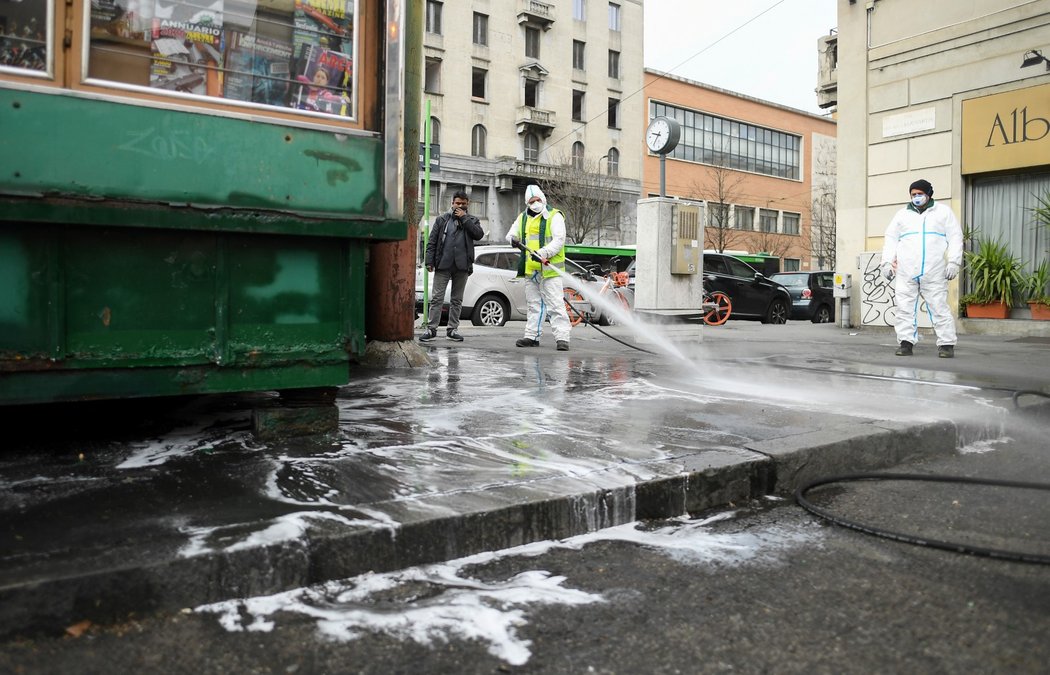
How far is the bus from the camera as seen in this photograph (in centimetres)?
330

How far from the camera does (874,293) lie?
14008mm

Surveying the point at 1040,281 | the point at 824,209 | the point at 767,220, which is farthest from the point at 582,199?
the point at 1040,281

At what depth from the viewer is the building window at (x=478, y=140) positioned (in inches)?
1654

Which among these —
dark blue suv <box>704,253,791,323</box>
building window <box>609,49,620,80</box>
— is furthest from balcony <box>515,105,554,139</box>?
dark blue suv <box>704,253,791,323</box>

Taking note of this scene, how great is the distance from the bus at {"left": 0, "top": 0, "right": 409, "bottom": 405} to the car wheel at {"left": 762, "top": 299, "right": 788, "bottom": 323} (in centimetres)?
1801

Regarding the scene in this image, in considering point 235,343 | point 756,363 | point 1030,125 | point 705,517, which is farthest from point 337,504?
point 1030,125

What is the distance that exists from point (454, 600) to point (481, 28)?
4380cm

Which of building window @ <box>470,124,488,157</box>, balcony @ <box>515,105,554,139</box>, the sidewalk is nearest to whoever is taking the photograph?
the sidewalk

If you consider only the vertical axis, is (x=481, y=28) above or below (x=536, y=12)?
below

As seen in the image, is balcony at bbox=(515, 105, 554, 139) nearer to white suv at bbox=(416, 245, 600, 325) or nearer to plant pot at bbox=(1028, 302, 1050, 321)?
white suv at bbox=(416, 245, 600, 325)

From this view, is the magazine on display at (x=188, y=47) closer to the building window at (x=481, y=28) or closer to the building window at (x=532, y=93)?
the building window at (x=481, y=28)

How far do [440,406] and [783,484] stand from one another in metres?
2.27

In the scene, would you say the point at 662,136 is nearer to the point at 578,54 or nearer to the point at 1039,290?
the point at 1039,290

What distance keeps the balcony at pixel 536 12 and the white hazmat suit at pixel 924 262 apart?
124ft
